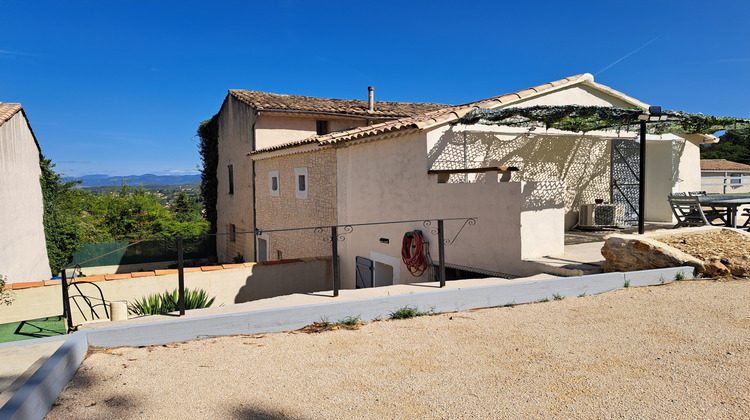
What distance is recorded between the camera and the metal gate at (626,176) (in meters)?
12.5

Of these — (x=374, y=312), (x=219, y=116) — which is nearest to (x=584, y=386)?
(x=374, y=312)

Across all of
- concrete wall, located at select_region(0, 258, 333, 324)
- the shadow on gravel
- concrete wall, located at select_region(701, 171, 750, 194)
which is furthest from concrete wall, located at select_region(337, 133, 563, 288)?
concrete wall, located at select_region(701, 171, 750, 194)

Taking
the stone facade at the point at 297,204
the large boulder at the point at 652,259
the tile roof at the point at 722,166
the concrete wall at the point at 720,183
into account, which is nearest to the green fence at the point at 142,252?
the stone facade at the point at 297,204

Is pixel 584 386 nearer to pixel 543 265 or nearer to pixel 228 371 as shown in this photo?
pixel 228 371

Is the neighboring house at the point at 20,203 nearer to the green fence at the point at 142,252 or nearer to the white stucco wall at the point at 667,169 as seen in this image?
the green fence at the point at 142,252

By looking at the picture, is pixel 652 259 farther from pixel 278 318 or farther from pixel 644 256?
pixel 278 318

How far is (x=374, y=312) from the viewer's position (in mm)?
5281

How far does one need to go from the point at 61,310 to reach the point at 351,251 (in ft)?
20.2

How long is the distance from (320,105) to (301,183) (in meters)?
5.13

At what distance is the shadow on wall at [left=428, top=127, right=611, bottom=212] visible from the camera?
9.30 metres

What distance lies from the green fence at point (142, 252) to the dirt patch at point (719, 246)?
18280mm

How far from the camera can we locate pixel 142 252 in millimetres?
21547

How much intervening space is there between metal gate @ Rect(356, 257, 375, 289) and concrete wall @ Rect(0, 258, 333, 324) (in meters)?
0.84

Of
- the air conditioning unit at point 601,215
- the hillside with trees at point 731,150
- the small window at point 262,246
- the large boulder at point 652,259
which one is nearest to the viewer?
the large boulder at point 652,259
